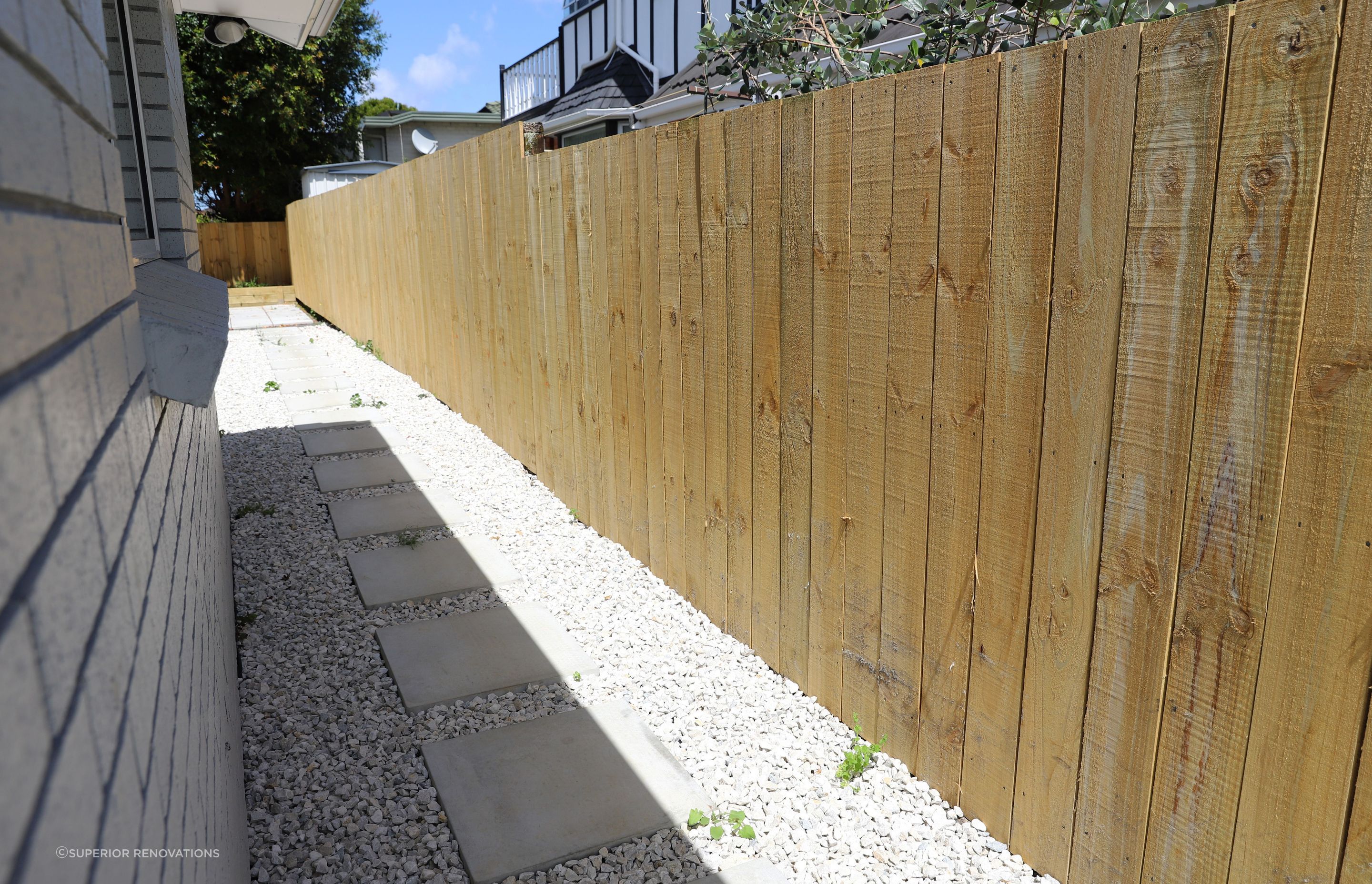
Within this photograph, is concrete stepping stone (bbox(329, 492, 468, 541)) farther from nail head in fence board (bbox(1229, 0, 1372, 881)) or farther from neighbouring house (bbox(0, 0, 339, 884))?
nail head in fence board (bbox(1229, 0, 1372, 881))

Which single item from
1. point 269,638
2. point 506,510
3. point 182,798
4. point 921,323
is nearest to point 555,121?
point 506,510

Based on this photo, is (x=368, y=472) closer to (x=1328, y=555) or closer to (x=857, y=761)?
(x=857, y=761)

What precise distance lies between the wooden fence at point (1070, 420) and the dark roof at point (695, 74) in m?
4.46

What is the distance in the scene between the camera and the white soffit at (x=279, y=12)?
6941mm

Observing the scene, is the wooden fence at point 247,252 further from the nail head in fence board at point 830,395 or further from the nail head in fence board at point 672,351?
the nail head in fence board at point 830,395

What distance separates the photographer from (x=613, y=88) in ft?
46.3

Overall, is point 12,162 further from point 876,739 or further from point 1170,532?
point 876,739

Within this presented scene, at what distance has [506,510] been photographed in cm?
540

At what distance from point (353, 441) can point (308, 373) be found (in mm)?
3602

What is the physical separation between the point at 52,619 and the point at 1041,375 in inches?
80.5

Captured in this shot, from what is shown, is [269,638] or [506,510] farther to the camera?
[506,510]

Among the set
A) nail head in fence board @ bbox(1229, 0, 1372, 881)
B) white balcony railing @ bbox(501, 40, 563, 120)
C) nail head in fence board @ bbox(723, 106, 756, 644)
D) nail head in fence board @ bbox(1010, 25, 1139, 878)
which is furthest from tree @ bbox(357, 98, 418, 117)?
nail head in fence board @ bbox(1229, 0, 1372, 881)

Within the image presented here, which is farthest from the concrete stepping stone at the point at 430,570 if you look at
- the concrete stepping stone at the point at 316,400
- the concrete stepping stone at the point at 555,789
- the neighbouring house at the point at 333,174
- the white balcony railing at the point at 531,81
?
the neighbouring house at the point at 333,174

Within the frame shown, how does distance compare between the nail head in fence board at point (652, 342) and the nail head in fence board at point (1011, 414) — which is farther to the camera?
the nail head in fence board at point (652, 342)
